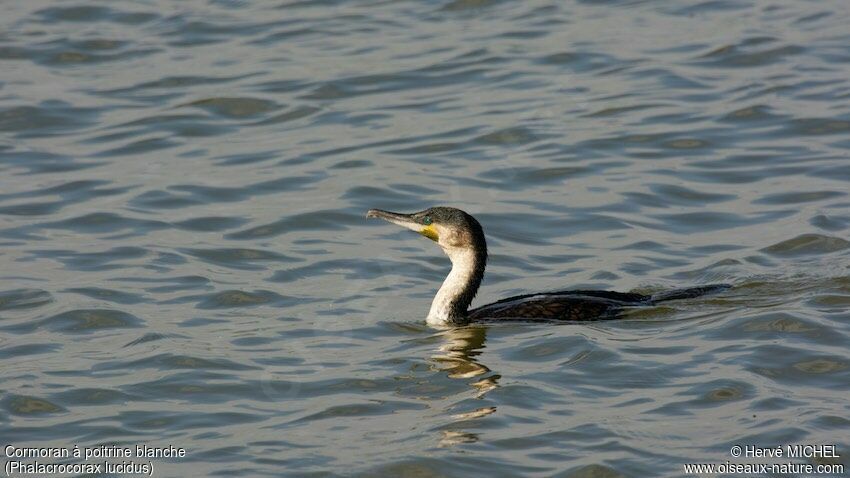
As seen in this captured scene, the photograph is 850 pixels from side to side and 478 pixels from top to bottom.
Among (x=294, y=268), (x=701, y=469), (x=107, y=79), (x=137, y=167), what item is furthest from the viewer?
(x=107, y=79)

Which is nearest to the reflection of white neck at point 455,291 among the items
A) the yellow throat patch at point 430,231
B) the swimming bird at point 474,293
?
the swimming bird at point 474,293

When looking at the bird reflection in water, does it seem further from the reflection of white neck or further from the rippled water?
the reflection of white neck

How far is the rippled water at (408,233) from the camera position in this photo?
777 centimetres

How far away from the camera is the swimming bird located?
9.44 m

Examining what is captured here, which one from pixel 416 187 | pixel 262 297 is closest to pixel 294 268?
pixel 262 297

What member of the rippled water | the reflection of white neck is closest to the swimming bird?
the reflection of white neck

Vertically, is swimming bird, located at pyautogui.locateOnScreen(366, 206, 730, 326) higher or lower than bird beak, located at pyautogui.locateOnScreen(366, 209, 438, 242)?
lower

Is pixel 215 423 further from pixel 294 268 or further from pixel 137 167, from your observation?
pixel 137 167

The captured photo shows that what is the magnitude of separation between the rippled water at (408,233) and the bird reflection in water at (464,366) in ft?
0.09

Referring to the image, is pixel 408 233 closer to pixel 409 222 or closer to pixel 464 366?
pixel 409 222

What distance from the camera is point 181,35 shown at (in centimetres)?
1741

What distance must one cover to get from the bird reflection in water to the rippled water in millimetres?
29

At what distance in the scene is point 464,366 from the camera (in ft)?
28.8

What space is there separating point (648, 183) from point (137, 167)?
4.81 m
